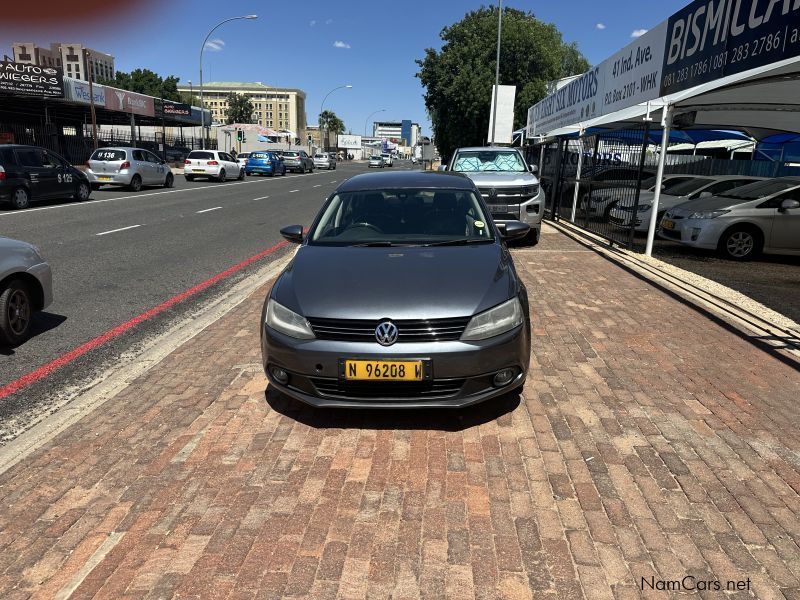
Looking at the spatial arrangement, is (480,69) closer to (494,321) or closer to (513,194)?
(513,194)

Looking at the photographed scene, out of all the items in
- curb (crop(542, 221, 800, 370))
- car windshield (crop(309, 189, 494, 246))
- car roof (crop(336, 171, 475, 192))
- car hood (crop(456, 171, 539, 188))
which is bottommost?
curb (crop(542, 221, 800, 370))

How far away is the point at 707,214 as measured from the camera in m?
10.0

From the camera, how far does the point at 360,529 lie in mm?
2672

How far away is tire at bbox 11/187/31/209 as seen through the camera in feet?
49.5

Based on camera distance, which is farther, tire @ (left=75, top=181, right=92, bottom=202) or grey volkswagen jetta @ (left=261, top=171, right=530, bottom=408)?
tire @ (left=75, top=181, right=92, bottom=202)

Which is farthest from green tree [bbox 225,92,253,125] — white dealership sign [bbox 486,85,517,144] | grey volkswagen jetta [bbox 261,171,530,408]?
grey volkswagen jetta [bbox 261,171,530,408]

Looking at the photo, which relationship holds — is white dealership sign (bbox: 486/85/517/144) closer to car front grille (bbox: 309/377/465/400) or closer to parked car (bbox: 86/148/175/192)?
parked car (bbox: 86/148/175/192)

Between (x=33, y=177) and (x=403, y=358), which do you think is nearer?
(x=403, y=358)

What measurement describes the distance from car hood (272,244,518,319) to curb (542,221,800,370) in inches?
117

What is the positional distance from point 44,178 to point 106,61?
517 ft

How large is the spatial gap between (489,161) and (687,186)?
15.4 feet

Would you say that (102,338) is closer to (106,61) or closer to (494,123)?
(494,123)

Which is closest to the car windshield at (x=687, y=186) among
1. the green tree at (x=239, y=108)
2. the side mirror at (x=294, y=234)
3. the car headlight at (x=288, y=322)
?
the side mirror at (x=294, y=234)

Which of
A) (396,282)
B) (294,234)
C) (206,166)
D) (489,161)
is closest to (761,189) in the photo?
(489,161)
